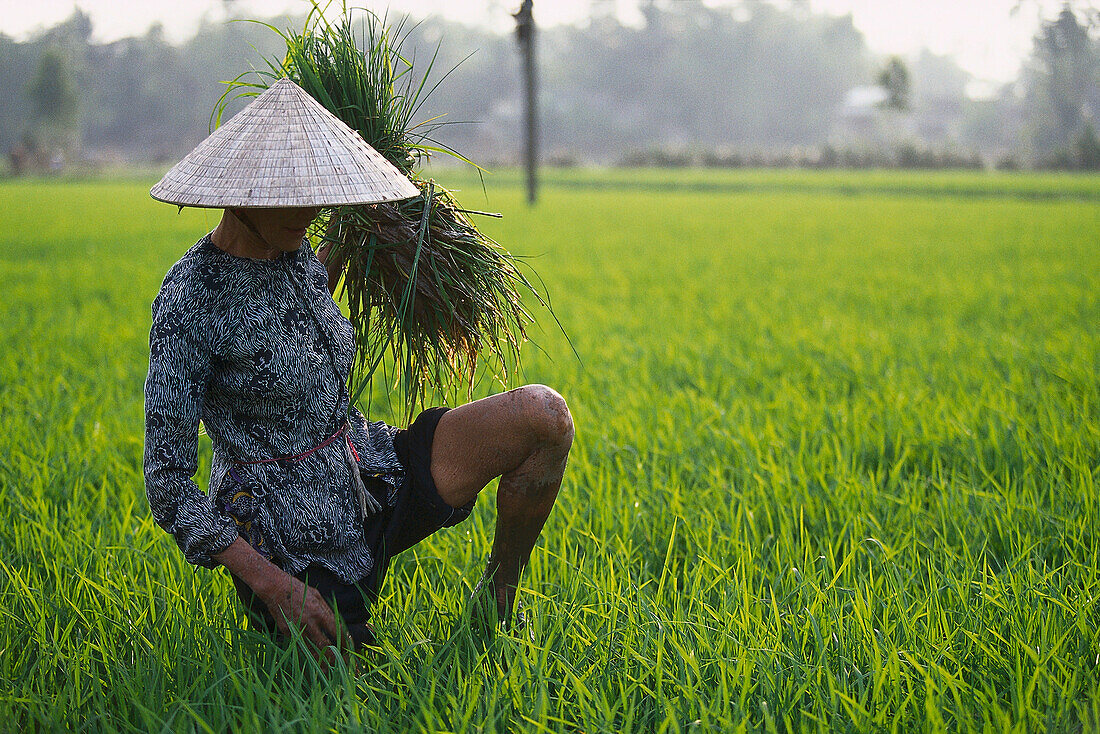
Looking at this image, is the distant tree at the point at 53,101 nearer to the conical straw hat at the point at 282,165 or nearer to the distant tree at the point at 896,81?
the distant tree at the point at 896,81

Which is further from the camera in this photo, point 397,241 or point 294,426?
point 397,241

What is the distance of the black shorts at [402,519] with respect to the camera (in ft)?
5.38

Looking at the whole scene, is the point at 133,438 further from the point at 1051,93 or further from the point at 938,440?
the point at 1051,93

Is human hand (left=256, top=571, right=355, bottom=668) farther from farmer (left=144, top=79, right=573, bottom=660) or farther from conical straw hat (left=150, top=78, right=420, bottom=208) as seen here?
conical straw hat (left=150, top=78, right=420, bottom=208)

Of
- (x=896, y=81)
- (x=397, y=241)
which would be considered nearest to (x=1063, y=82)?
(x=896, y=81)

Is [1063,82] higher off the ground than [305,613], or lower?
higher

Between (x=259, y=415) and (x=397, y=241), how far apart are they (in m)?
0.43

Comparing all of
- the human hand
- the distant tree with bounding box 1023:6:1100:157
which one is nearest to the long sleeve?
the human hand

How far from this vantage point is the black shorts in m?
1.64

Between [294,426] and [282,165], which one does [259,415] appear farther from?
[282,165]

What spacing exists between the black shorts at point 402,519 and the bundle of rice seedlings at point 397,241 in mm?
166

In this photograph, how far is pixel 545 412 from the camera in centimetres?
156

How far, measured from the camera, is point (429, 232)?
5.80ft

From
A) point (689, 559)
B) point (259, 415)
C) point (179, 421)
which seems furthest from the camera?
point (689, 559)
